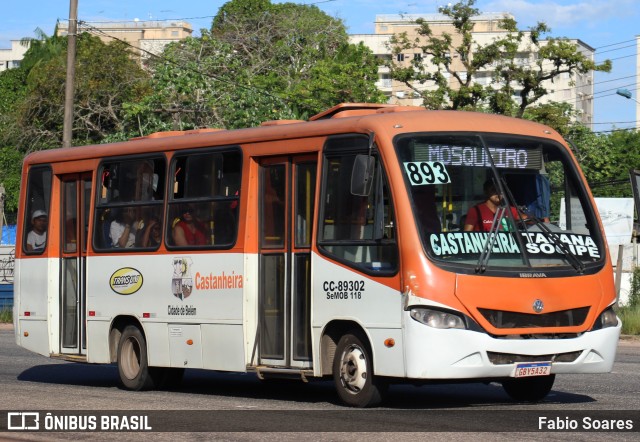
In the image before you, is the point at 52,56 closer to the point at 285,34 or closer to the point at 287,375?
the point at 285,34

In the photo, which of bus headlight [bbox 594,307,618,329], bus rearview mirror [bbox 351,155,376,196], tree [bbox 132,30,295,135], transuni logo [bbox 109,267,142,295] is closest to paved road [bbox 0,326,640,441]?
bus headlight [bbox 594,307,618,329]

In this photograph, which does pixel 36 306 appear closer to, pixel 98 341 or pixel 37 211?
pixel 37 211

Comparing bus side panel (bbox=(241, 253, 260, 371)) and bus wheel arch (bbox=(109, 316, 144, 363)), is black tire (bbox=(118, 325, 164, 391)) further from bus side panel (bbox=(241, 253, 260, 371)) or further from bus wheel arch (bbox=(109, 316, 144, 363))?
bus side panel (bbox=(241, 253, 260, 371))

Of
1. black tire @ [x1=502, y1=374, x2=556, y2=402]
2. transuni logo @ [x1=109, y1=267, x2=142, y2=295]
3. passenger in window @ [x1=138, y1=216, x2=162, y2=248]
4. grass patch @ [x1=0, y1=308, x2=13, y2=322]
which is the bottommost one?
black tire @ [x1=502, y1=374, x2=556, y2=402]

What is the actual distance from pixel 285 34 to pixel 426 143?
53.7 metres

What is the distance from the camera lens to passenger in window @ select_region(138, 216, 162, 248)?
15.6 metres

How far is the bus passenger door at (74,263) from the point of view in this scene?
16906 mm

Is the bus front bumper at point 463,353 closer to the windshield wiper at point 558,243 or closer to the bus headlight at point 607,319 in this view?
the bus headlight at point 607,319

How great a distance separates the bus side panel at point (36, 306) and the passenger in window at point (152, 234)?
2038 mm

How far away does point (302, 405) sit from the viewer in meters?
13.3

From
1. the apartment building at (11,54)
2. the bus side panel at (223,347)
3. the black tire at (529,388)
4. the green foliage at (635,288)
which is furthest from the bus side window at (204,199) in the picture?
the apartment building at (11,54)

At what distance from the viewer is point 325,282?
13102 mm

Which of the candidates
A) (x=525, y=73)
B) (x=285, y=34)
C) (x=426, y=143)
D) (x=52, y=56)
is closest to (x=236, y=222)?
(x=426, y=143)

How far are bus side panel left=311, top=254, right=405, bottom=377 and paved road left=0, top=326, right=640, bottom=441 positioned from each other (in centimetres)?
53
